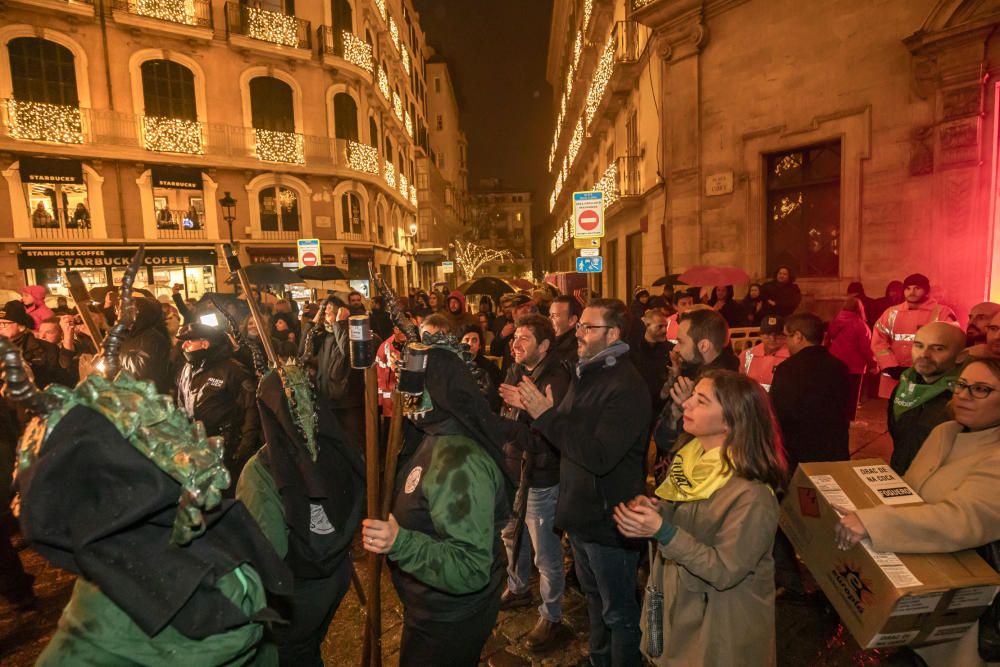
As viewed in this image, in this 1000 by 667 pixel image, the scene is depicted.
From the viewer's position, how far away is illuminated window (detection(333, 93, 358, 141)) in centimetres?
2497

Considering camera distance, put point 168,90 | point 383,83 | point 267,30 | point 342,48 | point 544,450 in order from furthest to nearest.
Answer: point 383,83, point 342,48, point 267,30, point 168,90, point 544,450

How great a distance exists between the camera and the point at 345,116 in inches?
999

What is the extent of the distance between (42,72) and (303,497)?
80.3ft

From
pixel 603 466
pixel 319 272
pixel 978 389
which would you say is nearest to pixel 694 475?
pixel 603 466

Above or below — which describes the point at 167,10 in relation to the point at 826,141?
above

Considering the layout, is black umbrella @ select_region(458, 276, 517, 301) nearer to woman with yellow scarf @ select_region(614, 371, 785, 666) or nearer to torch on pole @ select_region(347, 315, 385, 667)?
torch on pole @ select_region(347, 315, 385, 667)

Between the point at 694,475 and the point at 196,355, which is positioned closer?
the point at 694,475

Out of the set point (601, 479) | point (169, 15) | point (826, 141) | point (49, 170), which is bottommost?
point (601, 479)

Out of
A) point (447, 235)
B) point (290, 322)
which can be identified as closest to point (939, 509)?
point (290, 322)

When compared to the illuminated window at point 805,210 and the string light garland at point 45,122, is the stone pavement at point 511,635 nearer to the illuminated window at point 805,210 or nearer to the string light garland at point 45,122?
the illuminated window at point 805,210

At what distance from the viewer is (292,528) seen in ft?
7.93

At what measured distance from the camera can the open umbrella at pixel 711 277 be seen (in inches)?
379

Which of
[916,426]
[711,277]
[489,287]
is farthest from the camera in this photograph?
[489,287]

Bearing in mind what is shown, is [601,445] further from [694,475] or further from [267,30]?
[267,30]
